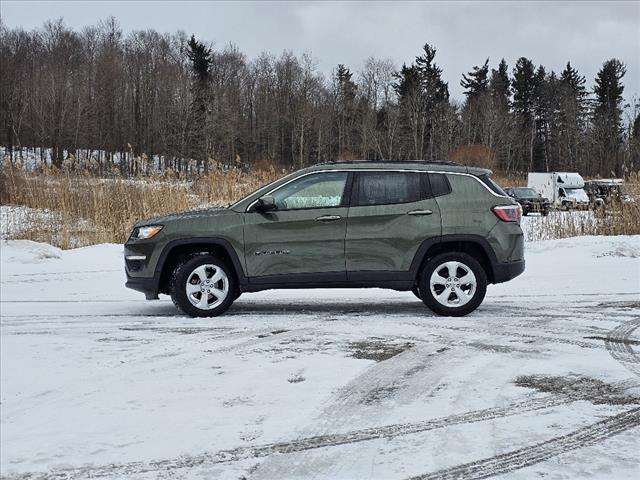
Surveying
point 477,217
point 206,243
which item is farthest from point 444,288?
point 206,243

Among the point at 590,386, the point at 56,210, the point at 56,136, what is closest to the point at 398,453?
the point at 590,386

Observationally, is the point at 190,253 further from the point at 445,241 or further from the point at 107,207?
the point at 107,207

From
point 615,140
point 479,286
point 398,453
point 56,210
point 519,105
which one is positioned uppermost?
point 519,105

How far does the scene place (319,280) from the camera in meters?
7.80

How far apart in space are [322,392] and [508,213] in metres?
3.95

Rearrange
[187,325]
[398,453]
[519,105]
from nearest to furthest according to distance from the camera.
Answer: [398,453] < [187,325] < [519,105]

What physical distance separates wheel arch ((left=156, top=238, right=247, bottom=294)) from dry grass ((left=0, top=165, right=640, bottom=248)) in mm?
8130

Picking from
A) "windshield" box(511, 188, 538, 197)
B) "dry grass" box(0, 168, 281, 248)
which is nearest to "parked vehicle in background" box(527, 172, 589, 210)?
"windshield" box(511, 188, 538, 197)

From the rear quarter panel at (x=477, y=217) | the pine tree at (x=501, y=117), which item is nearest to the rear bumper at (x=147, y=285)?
Result: the rear quarter panel at (x=477, y=217)

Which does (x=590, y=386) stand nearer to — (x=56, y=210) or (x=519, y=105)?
(x=56, y=210)

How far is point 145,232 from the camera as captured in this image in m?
8.03

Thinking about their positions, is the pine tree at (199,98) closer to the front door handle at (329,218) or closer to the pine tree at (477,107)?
the pine tree at (477,107)

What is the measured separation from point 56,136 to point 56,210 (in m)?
55.2

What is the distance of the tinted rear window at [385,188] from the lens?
7883 mm
